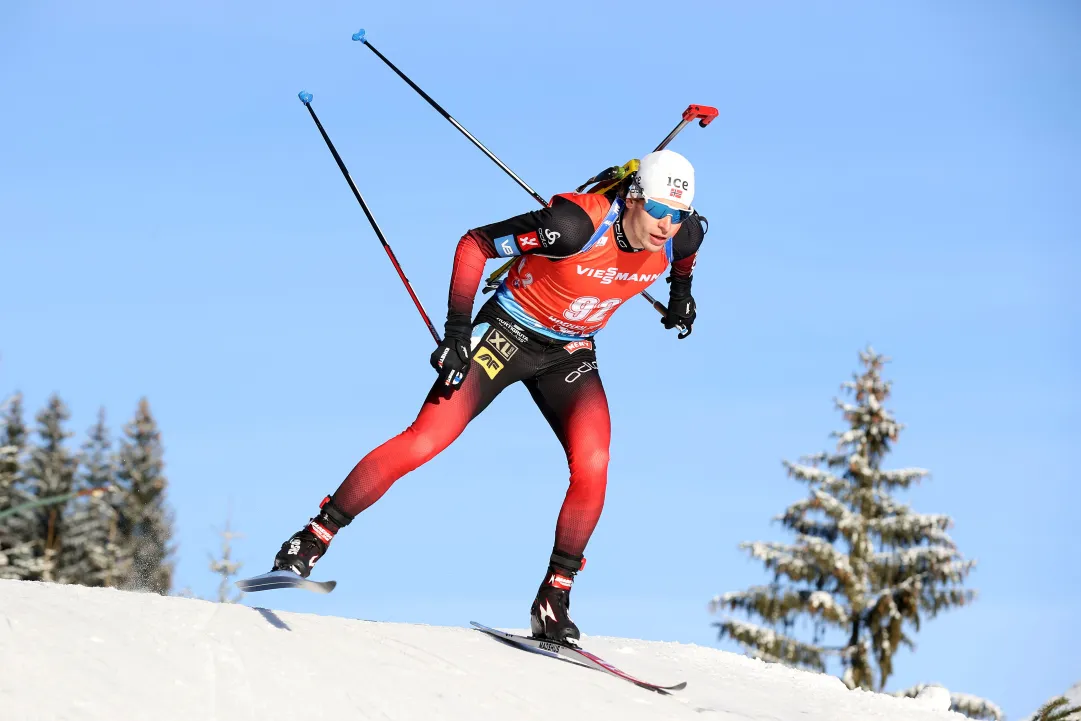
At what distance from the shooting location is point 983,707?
1506 centimetres

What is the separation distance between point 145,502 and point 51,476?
368cm

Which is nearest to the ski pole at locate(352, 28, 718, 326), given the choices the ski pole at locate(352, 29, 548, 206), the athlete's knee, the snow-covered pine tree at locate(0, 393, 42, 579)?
the ski pole at locate(352, 29, 548, 206)

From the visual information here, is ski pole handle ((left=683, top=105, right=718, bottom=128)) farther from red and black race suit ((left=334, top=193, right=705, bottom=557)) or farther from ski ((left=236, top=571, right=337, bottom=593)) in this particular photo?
ski ((left=236, top=571, right=337, bottom=593))

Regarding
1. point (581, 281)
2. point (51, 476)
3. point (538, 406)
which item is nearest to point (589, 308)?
point (581, 281)

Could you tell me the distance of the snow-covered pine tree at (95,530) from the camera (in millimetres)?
32156

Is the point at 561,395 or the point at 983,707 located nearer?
the point at 561,395

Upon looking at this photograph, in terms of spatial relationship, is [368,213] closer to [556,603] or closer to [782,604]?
[556,603]

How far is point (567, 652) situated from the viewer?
7.04m

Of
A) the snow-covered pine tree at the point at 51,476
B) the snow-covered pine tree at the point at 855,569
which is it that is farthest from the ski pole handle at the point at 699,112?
the snow-covered pine tree at the point at 51,476

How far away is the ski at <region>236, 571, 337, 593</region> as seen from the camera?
5.93 m

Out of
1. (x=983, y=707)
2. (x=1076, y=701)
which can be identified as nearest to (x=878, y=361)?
(x=983, y=707)

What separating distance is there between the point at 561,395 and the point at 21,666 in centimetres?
309

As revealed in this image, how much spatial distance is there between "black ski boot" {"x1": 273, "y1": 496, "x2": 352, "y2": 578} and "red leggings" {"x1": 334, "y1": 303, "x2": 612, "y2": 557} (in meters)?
0.07

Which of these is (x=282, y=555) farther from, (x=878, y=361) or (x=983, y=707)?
(x=878, y=361)
